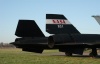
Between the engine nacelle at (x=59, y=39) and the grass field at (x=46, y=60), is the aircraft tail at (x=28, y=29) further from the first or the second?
the grass field at (x=46, y=60)

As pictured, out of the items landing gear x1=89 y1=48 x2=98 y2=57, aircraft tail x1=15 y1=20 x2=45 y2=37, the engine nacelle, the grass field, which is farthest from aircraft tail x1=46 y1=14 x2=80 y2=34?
the grass field

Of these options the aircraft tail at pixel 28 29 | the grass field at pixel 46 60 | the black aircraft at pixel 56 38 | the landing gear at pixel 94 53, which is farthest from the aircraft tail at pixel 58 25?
the grass field at pixel 46 60

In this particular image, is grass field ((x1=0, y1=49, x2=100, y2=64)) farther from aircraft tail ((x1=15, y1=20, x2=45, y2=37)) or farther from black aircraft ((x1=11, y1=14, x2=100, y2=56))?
aircraft tail ((x1=15, y1=20, x2=45, y2=37))

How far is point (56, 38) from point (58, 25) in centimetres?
255

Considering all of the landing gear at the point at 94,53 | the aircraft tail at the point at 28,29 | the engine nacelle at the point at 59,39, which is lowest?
the landing gear at the point at 94,53

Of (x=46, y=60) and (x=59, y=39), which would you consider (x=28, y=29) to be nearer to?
(x=59, y=39)

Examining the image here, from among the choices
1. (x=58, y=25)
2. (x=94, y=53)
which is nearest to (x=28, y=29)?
(x=58, y=25)

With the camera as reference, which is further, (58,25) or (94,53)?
(58,25)

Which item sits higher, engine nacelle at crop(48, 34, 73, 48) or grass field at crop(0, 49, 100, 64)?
engine nacelle at crop(48, 34, 73, 48)

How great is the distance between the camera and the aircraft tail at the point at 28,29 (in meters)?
28.8

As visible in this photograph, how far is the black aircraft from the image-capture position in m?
26.8

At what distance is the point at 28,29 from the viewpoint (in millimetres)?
29297

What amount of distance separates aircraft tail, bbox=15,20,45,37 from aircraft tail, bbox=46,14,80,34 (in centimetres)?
169

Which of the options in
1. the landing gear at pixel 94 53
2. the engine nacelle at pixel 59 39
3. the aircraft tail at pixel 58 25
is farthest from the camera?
the aircraft tail at pixel 58 25
